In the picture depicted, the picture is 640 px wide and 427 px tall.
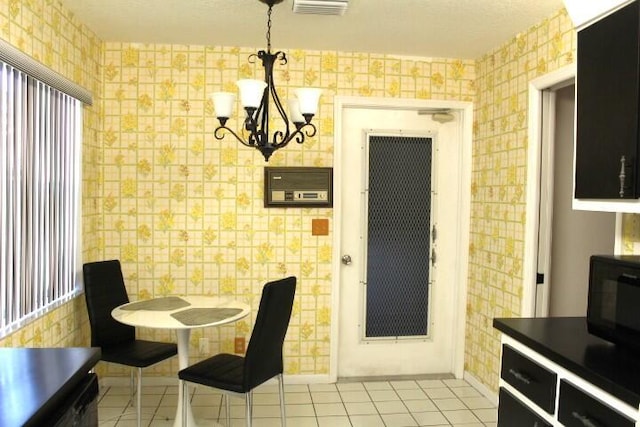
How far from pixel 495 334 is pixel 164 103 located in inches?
108

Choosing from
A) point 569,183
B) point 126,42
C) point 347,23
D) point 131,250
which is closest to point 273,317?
point 131,250

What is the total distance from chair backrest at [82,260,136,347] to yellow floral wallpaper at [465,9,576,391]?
2.37 metres

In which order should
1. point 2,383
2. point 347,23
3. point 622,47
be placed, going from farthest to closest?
point 347,23 < point 622,47 < point 2,383

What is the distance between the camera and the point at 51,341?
2686 millimetres

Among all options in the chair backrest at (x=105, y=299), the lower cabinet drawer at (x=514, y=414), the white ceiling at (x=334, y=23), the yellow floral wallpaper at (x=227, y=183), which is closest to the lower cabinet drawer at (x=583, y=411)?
the lower cabinet drawer at (x=514, y=414)

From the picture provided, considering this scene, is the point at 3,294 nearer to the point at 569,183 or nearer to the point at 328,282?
the point at 328,282

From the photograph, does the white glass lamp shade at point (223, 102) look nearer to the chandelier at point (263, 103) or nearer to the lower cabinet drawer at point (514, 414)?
the chandelier at point (263, 103)

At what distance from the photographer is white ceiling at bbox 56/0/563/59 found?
2.68 metres

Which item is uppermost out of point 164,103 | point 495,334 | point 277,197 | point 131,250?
point 164,103

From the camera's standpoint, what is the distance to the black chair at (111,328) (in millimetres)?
2848

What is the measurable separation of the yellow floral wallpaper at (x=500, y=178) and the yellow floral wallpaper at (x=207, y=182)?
604 mm

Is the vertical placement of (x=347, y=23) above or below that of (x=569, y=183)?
above

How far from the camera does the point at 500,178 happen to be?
325cm

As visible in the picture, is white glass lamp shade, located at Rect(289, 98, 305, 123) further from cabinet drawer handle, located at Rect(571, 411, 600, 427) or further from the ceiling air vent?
cabinet drawer handle, located at Rect(571, 411, 600, 427)
